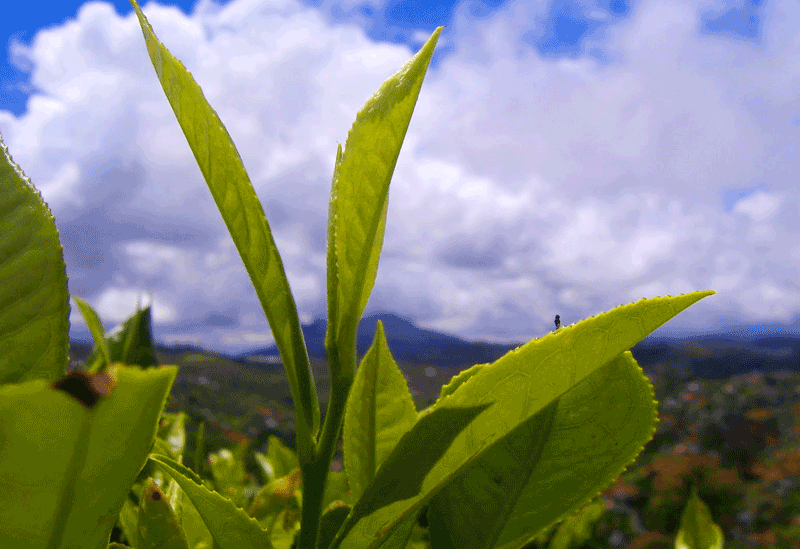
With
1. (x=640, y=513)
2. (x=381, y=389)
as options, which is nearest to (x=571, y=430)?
(x=381, y=389)

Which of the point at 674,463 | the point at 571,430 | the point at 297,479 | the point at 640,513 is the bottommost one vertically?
the point at 640,513

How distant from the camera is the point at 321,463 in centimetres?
86

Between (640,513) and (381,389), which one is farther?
(640,513)

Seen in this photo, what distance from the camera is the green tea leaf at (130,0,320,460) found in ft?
2.53

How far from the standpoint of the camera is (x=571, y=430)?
0.95 m

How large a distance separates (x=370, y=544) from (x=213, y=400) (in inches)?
233

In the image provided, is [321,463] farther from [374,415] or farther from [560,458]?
[560,458]

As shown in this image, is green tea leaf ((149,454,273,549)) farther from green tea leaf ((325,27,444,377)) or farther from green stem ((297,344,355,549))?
green tea leaf ((325,27,444,377))

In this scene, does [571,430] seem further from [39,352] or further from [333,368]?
[39,352]

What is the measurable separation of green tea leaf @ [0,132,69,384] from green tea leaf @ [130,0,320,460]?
22 centimetres

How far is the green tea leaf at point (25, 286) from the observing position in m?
0.72

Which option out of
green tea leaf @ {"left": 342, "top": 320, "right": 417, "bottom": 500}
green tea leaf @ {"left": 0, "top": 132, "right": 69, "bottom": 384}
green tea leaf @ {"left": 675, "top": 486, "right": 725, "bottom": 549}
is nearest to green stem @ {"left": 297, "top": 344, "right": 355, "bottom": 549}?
green tea leaf @ {"left": 342, "top": 320, "right": 417, "bottom": 500}

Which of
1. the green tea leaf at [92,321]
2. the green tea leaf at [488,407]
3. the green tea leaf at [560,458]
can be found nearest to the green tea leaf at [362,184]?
the green tea leaf at [488,407]

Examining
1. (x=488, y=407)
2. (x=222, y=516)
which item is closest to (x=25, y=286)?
(x=222, y=516)
